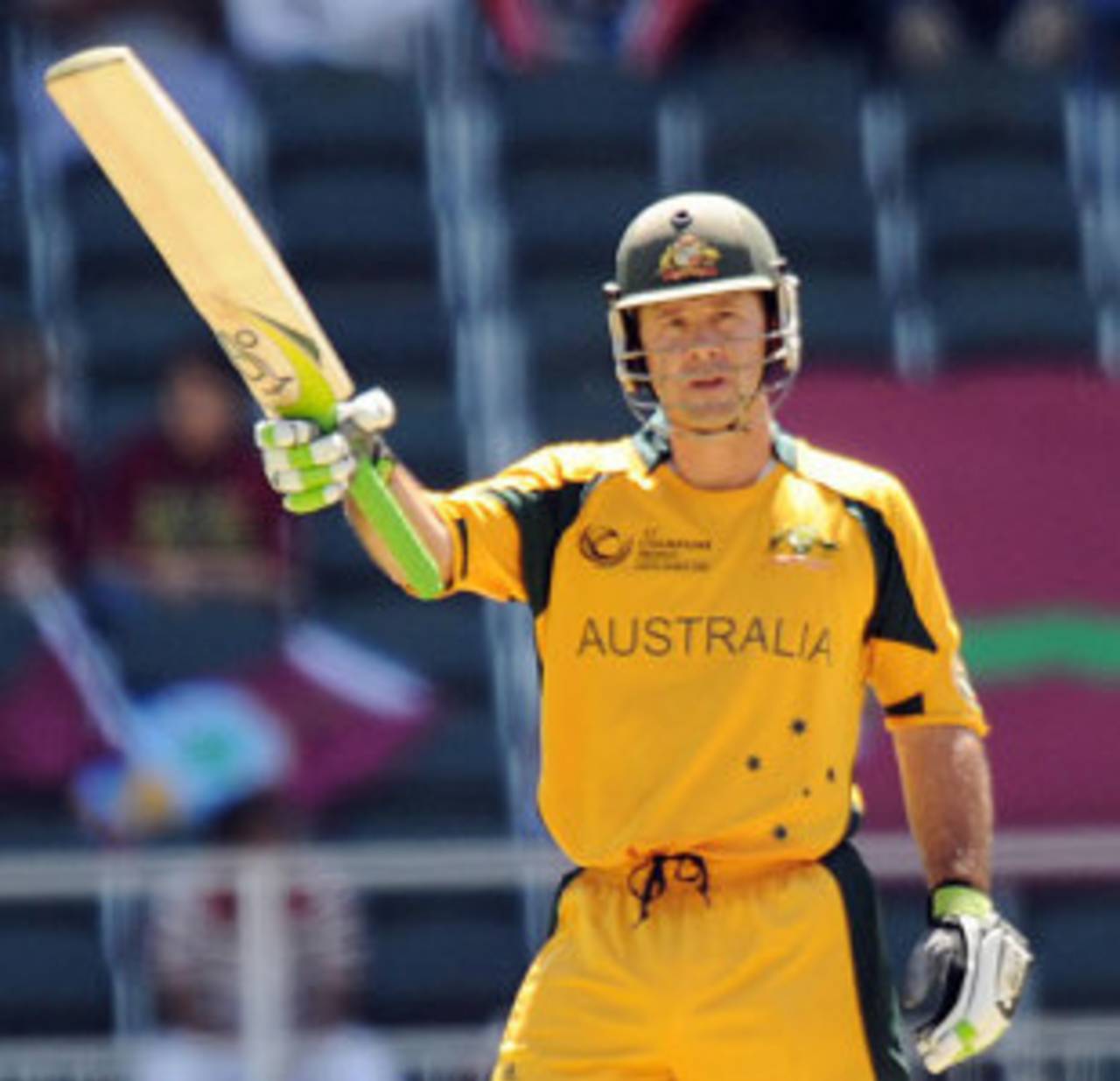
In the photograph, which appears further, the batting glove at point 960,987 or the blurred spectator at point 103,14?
the blurred spectator at point 103,14

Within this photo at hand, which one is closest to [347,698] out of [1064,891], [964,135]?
[1064,891]

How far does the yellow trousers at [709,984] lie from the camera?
501cm

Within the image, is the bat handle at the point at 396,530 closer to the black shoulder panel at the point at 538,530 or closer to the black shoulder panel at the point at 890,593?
the black shoulder panel at the point at 538,530

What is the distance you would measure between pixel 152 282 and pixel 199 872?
304 cm

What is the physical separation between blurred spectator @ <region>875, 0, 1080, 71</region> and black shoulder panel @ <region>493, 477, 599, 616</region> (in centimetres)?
569

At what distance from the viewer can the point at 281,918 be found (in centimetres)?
754

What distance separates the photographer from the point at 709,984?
5.02 meters

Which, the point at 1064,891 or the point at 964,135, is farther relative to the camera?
the point at 964,135

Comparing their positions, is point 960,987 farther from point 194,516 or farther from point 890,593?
point 194,516

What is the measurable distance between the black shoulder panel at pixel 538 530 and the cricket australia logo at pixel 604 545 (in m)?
0.04

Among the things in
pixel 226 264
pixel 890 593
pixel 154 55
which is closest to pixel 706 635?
pixel 890 593

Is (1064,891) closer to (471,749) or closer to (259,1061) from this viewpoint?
(471,749)

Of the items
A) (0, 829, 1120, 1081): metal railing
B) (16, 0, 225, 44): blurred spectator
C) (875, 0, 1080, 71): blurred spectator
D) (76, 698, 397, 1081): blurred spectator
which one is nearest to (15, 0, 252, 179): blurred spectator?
(16, 0, 225, 44): blurred spectator

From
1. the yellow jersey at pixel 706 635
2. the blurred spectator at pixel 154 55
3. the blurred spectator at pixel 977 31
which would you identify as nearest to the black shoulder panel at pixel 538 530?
the yellow jersey at pixel 706 635
